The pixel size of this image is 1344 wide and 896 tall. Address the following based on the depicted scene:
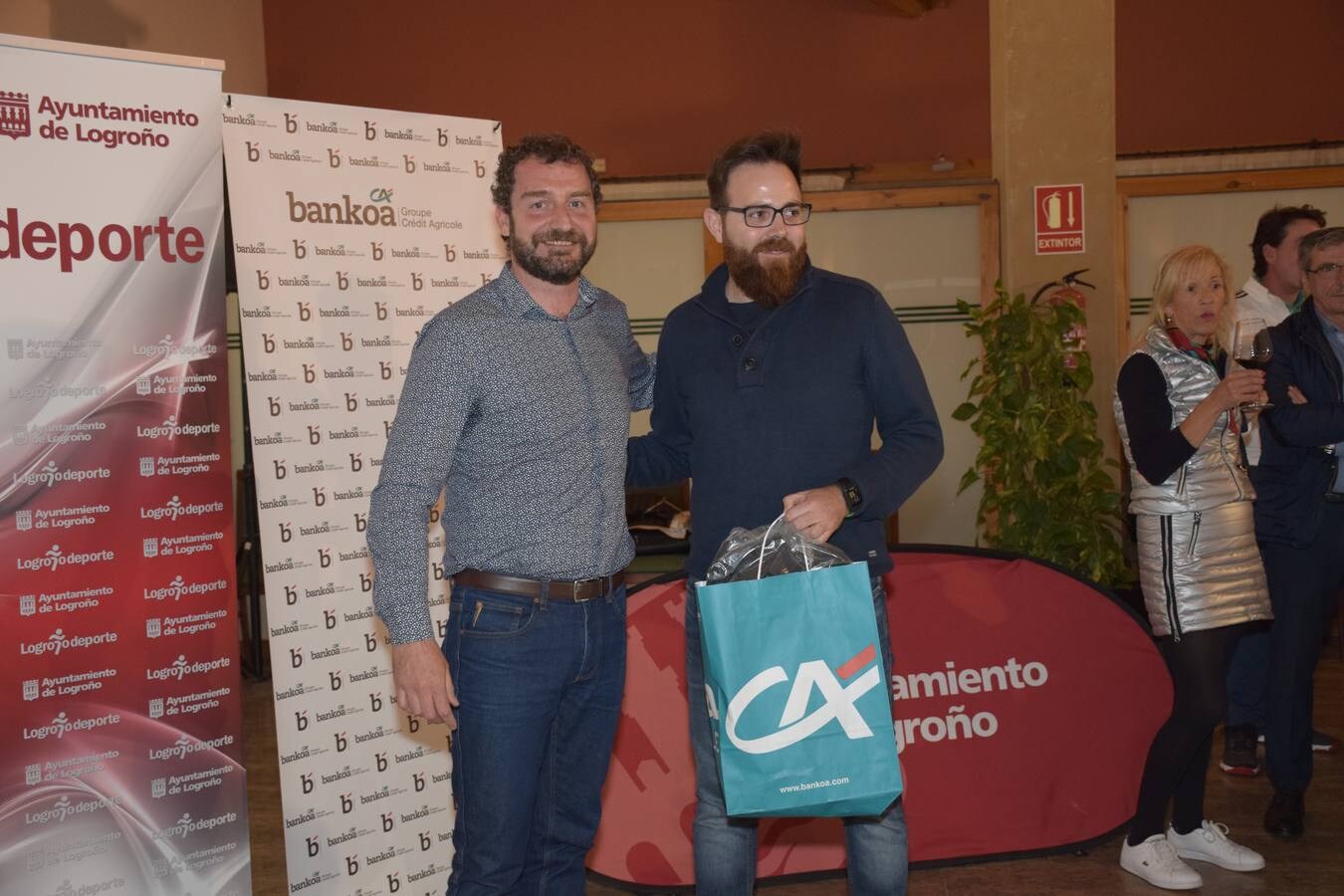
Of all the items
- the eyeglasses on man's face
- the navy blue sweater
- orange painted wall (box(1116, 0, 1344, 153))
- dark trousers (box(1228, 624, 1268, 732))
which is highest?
orange painted wall (box(1116, 0, 1344, 153))

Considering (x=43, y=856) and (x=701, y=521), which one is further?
(x=43, y=856)

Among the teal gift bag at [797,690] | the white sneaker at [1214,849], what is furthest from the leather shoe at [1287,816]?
the teal gift bag at [797,690]

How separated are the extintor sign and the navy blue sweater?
3.64m

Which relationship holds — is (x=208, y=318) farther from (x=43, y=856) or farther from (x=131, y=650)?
(x=43, y=856)

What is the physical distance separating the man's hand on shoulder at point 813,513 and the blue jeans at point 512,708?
0.47 metres

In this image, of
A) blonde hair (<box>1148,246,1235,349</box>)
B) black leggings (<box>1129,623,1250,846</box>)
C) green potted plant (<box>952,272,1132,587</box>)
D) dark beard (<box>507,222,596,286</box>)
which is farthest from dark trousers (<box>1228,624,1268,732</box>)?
dark beard (<box>507,222,596,286</box>)

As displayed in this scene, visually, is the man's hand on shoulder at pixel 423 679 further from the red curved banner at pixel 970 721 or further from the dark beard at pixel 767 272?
the red curved banner at pixel 970 721

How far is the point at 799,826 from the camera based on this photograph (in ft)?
11.4

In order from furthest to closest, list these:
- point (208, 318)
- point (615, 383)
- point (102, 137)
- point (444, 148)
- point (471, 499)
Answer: point (444, 148) → point (208, 318) → point (102, 137) → point (615, 383) → point (471, 499)

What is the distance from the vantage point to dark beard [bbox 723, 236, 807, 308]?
2285mm

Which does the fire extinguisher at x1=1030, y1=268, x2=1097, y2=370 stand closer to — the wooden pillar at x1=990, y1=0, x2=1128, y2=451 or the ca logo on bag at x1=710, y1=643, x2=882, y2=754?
the wooden pillar at x1=990, y1=0, x2=1128, y2=451

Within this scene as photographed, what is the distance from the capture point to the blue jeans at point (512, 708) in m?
2.25

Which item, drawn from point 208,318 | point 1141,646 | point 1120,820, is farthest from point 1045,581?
point 208,318

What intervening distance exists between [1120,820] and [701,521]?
1.93m
